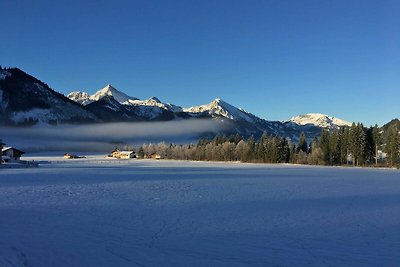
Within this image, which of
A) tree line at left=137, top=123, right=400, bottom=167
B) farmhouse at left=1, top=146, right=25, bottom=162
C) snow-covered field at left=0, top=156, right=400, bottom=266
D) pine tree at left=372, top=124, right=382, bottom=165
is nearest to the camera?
snow-covered field at left=0, top=156, right=400, bottom=266

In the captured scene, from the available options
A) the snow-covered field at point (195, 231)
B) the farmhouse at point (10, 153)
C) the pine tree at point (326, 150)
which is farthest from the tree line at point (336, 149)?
the snow-covered field at point (195, 231)

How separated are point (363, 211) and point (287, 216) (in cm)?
568

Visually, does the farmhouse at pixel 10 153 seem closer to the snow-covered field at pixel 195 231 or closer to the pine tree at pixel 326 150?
the snow-covered field at pixel 195 231

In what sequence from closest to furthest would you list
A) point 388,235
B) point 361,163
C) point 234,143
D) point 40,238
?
1. point 40,238
2. point 388,235
3. point 361,163
4. point 234,143

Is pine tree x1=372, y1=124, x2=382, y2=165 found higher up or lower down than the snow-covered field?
higher up

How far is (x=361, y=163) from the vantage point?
111000mm

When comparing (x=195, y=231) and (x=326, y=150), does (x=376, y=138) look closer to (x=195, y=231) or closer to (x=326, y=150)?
(x=326, y=150)

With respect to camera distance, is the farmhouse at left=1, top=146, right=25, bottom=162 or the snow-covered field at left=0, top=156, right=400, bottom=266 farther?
the farmhouse at left=1, top=146, right=25, bottom=162

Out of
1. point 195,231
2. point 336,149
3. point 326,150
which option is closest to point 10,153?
point 326,150

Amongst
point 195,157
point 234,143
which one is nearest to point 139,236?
point 234,143

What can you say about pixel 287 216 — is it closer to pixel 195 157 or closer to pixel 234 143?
pixel 234 143

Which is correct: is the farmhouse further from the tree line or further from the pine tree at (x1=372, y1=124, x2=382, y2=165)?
the pine tree at (x1=372, y1=124, x2=382, y2=165)

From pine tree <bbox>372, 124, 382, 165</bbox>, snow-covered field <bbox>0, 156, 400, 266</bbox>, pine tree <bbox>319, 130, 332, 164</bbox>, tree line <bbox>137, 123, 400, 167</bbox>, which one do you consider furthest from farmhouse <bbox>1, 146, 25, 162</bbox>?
pine tree <bbox>372, 124, 382, 165</bbox>

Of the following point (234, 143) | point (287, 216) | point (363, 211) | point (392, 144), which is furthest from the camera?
point (234, 143)
